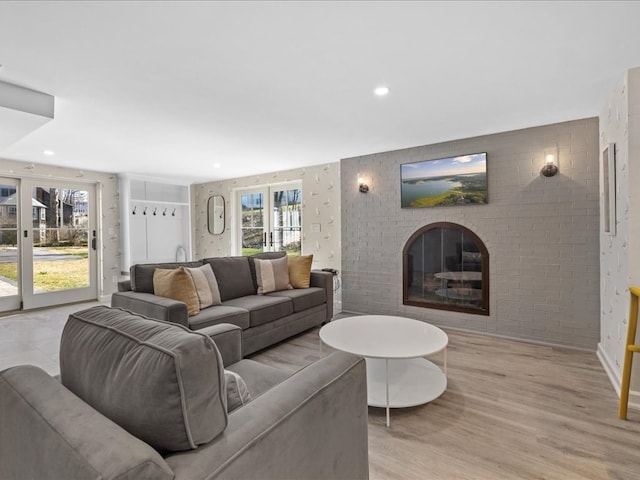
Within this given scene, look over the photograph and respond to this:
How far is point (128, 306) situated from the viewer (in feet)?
9.53

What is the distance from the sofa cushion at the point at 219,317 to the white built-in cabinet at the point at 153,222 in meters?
3.63

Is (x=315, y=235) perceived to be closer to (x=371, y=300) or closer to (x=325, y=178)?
(x=325, y=178)

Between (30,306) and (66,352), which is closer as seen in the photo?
(66,352)

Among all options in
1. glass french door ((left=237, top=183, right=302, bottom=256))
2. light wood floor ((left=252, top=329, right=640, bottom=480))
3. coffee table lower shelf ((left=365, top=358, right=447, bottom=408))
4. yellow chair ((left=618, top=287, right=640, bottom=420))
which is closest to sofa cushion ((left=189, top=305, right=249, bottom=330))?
light wood floor ((left=252, top=329, right=640, bottom=480))

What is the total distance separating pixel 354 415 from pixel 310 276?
9.44 feet

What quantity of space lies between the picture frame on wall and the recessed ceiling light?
1762 millimetres

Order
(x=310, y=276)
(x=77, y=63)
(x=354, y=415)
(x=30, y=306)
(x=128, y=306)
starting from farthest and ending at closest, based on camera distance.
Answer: (x=30, y=306) → (x=310, y=276) → (x=128, y=306) → (x=77, y=63) → (x=354, y=415)

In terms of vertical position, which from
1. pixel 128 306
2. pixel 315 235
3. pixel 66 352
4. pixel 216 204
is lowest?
pixel 128 306

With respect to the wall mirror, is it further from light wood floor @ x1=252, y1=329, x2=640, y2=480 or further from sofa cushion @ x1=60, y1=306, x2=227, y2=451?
sofa cushion @ x1=60, y1=306, x2=227, y2=451

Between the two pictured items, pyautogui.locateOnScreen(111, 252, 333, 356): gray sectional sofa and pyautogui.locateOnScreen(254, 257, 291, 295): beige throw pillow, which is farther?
pyautogui.locateOnScreen(254, 257, 291, 295): beige throw pillow

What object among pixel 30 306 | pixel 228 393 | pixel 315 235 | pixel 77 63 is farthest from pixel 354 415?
pixel 30 306

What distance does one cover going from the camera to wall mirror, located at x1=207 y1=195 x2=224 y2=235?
261 inches

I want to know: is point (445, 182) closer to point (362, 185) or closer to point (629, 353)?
point (362, 185)

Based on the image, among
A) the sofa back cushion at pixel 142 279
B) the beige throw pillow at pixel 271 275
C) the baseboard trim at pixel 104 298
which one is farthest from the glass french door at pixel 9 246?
the beige throw pillow at pixel 271 275
